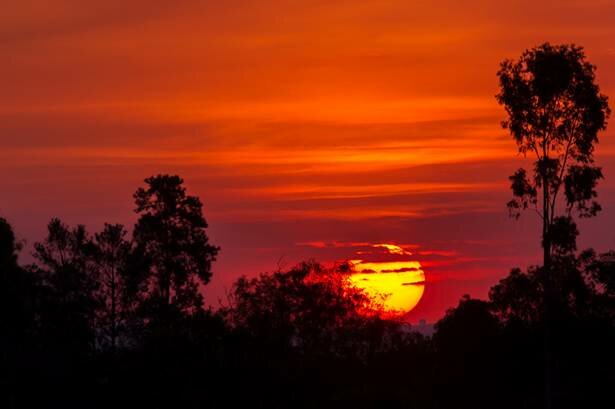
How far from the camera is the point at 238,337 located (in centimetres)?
6912

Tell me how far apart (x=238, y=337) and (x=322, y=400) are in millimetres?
6453

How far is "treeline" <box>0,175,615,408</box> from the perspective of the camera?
61.7 m

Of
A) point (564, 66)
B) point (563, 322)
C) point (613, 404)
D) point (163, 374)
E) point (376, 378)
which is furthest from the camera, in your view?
point (376, 378)

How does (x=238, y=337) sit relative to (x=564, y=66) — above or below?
below

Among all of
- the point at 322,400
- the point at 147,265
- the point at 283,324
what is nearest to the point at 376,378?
the point at 283,324

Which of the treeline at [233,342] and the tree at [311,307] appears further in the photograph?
the tree at [311,307]

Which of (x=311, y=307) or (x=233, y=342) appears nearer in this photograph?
(x=233, y=342)

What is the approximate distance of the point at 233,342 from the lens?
67.9 metres

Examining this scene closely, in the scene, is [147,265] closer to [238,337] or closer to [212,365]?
[238,337]

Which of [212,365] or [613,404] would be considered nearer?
[212,365]

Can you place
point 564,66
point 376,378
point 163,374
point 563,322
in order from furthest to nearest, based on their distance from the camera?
point 376,378, point 563,322, point 564,66, point 163,374

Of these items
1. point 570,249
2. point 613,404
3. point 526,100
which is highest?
point 526,100

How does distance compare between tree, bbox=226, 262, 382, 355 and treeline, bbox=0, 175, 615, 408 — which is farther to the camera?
tree, bbox=226, 262, 382, 355

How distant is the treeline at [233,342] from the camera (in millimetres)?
61688
